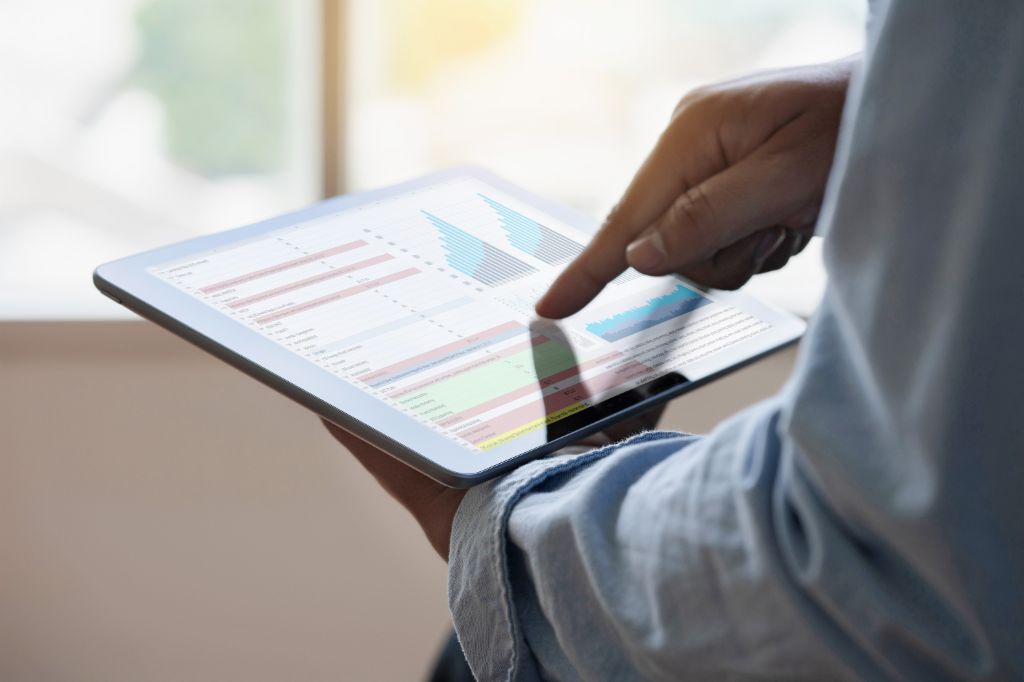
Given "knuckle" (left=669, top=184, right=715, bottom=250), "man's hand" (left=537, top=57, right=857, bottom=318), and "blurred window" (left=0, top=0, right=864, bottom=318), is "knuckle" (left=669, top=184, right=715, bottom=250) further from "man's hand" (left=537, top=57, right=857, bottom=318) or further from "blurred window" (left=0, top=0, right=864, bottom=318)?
"blurred window" (left=0, top=0, right=864, bottom=318)

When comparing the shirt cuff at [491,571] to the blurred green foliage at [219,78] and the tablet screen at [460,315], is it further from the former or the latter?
the blurred green foliage at [219,78]

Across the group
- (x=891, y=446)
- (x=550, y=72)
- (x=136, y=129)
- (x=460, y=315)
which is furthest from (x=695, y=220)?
(x=136, y=129)

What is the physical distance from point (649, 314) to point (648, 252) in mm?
77

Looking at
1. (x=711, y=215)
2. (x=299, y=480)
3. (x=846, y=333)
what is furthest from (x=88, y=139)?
(x=846, y=333)

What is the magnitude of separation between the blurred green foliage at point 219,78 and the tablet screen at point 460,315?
66cm

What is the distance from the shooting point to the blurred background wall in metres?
1.32

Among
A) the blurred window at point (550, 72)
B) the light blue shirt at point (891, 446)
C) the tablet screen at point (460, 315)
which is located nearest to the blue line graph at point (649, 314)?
the tablet screen at point (460, 315)

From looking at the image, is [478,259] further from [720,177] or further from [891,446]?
[891,446]

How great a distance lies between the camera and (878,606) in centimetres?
34

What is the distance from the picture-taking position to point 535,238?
0.72 meters

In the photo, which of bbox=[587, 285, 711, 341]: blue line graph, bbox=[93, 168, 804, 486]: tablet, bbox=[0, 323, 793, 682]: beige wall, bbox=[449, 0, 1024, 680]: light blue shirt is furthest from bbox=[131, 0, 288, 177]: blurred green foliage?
bbox=[449, 0, 1024, 680]: light blue shirt

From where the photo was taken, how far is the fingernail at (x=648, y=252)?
59 centimetres

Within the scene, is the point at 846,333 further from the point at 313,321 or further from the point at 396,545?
the point at 396,545

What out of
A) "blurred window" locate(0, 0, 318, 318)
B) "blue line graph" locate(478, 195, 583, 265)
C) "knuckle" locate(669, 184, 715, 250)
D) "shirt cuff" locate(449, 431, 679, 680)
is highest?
"knuckle" locate(669, 184, 715, 250)
